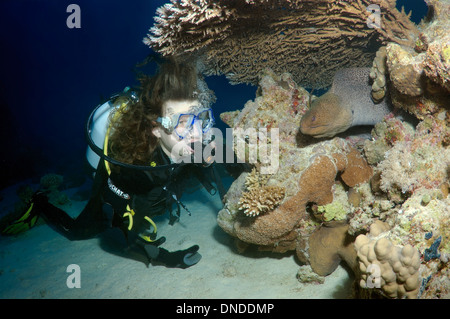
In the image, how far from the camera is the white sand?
3.12 m

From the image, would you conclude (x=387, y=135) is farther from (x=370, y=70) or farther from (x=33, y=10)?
(x=33, y=10)

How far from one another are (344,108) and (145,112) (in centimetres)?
292

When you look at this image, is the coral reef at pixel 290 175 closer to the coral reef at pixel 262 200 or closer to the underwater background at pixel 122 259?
the coral reef at pixel 262 200

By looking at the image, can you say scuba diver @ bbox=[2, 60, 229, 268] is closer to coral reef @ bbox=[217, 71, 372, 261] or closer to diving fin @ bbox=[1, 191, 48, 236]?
coral reef @ bbox=[217, 71, 372, 261]

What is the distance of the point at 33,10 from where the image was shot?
37969 mm

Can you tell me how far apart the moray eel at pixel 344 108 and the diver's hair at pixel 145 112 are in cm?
191

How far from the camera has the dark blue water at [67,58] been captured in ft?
136

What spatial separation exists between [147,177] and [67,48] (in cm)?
6690

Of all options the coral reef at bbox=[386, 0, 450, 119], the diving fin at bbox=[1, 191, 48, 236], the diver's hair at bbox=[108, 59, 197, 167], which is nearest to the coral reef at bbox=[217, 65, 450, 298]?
the coral reef at bbox=[386, 0, 450, 119]

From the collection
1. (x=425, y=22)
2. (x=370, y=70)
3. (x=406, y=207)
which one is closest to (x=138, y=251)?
(x=406, y=207)

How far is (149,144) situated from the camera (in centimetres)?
385

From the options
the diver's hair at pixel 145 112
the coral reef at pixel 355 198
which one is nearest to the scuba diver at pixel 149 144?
the diver's hair at pixel 145 112

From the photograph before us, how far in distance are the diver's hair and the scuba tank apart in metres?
0.13

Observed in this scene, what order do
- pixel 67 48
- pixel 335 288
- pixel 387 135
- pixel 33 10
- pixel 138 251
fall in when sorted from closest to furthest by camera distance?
pixel 335 288, pixel 387 135, pixel 138 251, pixel 33 10, pixel 67 48
